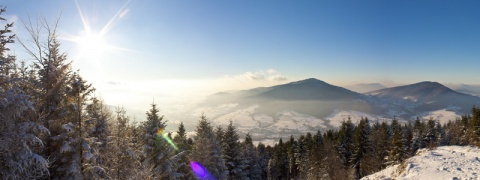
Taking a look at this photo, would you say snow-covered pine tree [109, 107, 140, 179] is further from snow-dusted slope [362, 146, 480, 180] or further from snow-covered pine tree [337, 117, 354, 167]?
snow-covered pine tree [337, 117, 354, 167]

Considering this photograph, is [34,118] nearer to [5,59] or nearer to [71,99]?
[71,99]

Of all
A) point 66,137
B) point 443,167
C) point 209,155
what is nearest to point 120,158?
point 66,137

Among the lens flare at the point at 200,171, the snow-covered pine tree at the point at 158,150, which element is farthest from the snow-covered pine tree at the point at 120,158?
the lens flare at the point at 200,171

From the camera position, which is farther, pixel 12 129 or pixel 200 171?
pixel 200 171

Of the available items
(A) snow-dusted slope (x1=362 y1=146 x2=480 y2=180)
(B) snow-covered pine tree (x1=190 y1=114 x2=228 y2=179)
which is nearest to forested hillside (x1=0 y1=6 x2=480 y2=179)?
(B) snow-covered pine tree (x1=190 y1=114 x2=228 y2=179)

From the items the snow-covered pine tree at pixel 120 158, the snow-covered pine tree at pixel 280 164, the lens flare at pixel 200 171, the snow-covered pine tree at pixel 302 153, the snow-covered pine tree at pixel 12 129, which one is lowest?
the snow-covered pine tree at pixel 280 164

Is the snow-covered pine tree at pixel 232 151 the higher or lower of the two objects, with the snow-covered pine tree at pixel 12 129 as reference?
lower

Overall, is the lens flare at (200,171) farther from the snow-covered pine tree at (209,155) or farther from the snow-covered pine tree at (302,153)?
the snow-covered pine tree at (302,153)

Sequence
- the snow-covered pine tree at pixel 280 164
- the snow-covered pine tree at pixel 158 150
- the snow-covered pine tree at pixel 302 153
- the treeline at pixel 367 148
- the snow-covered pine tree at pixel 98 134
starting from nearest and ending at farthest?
the snow-covered pine tree at pixel 98 134 < the snow-covered pine tree at pixel 158 150 < the treeline at pixel 367 148 < the snow-covered pine tree at pixel 302 153 < the snow-covered pine tree at pixel 280 164

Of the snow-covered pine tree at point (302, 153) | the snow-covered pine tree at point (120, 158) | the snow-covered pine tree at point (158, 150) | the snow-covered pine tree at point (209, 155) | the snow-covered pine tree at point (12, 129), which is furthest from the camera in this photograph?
the snow-covered pine tree at point (302, 153)

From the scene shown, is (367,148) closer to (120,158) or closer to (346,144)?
(346,144)
